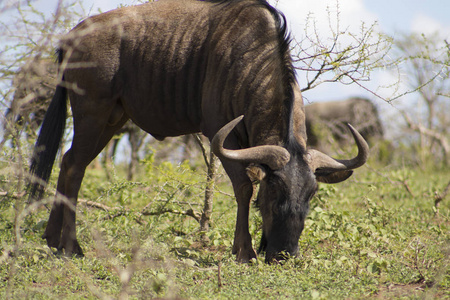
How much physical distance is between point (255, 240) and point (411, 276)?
1.47m

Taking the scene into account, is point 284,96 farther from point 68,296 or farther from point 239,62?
point 68,296

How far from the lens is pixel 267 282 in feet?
11.5

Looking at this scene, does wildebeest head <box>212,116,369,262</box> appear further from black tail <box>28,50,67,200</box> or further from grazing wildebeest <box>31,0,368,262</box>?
black tail <box>28,50,67,200</box>

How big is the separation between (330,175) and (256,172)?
0.70 meters

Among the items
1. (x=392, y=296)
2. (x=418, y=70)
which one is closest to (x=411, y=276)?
(x=392, y=296)

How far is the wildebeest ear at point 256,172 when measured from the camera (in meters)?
3.97

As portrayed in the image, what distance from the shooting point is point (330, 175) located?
14.2 ft

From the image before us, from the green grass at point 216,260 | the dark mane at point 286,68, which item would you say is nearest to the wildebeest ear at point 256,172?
the dark mane at point 286,68

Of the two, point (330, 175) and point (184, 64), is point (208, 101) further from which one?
point (330, 175)

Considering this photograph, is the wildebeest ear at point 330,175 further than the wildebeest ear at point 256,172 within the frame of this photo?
Yes

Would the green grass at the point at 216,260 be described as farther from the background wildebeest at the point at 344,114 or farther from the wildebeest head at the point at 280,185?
the background wildebeest at the point at 344,114

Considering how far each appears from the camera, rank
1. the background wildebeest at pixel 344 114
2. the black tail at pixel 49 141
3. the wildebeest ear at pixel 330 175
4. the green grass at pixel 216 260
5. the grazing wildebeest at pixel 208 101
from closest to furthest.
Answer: the green grass at pixel 216 260 < the grazing wildebeest at pixel 208 101 < the wildebeest ear at pixel 330 175 < the black tail at pixel 49 141 < the background wildebeest at pixel 344 114

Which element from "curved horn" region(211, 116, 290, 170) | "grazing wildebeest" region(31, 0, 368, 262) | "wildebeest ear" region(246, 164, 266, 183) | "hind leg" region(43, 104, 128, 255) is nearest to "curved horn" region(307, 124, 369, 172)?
"grazing wildebeest" region(31, 0, 368, 262)

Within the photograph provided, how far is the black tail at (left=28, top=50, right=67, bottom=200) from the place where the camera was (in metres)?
4.89
